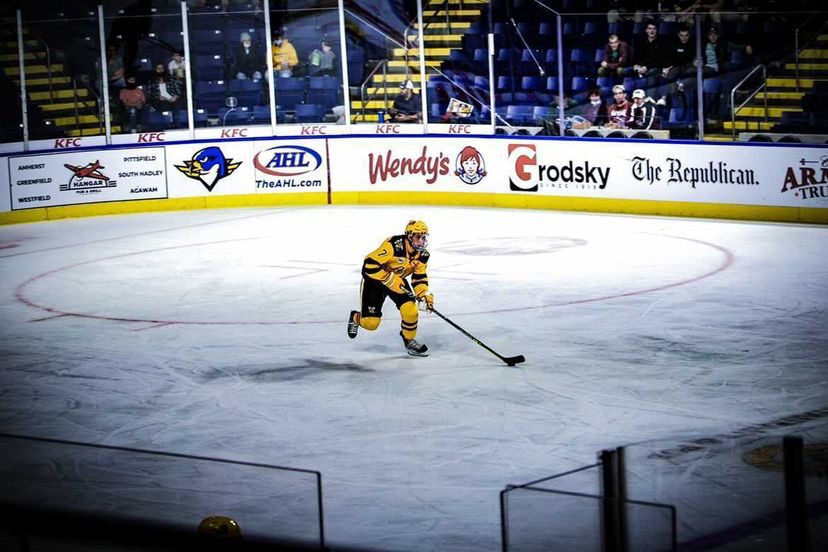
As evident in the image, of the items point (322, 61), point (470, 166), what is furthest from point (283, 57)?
point (470, 166)

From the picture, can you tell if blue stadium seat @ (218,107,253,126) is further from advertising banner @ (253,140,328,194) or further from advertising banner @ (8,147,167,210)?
advertising banner @ (8,147,167,210)

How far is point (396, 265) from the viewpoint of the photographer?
32.6ft

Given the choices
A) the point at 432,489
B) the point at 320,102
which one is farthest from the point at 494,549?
the point at 320,102

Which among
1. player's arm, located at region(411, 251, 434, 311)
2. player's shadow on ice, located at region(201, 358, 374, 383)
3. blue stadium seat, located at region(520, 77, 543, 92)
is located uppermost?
blue stadium seat, located at region(520, 77, 543, 92)

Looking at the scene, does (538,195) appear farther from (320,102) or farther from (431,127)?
(320,102)

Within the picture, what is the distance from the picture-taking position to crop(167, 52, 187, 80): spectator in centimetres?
2008

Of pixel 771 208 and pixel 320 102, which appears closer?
pixel 771 208

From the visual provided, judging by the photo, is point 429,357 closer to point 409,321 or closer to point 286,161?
point 409,321

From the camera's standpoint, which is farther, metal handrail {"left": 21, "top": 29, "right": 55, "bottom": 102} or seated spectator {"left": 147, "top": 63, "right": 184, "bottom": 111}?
seated spectator {"left": 147, "top": 63, "right": 184, "bottom": 111}

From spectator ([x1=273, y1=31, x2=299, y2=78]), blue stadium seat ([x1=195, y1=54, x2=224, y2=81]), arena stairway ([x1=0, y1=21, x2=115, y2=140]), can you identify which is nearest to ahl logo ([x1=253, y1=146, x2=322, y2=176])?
spectator ([x1=273, y1=31, x2=299, y2=78])

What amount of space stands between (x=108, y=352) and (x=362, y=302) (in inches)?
87.5

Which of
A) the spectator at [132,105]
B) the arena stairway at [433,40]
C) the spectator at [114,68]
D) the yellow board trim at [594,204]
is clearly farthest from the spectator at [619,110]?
the spectator at [114,68]

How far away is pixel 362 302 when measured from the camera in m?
10.2

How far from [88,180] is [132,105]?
1.38 metres
